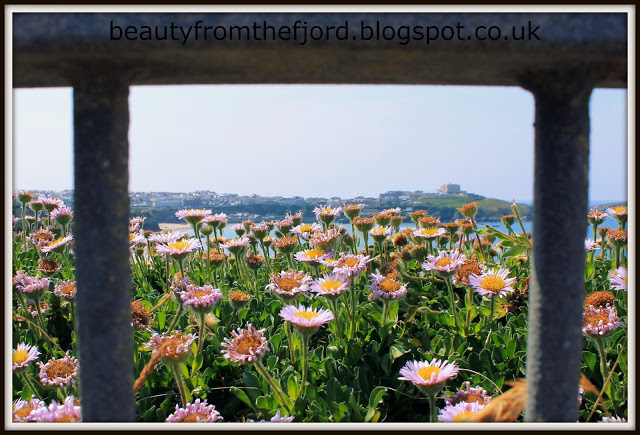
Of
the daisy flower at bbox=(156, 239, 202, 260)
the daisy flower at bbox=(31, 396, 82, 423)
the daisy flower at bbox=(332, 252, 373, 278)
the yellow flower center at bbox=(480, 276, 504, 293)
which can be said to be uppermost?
the daisy flower at bbox=(156, 239, 202, 260)

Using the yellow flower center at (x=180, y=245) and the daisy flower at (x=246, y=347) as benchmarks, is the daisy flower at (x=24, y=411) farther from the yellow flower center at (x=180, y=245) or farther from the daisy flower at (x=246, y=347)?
the yellow flower center at (x=180, y=245)

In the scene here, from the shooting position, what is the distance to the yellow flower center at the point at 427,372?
1468 mm

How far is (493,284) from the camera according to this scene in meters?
1.99

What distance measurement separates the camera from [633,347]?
2.84ft

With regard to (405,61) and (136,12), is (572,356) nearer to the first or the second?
Answer: (405,61)

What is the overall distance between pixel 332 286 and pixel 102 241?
1.24 m

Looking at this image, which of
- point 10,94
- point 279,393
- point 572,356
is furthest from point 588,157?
point 279,393

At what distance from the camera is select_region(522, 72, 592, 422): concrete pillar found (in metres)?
0.77

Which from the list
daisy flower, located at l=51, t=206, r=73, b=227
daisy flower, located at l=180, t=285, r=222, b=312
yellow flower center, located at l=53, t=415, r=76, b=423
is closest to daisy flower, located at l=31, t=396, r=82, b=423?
yellow flower center, located at l=53, t=415, r=76, b=423

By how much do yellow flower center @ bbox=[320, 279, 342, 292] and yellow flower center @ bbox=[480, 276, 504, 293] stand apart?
1.98 feet

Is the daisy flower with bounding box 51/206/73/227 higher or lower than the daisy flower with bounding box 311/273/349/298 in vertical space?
higher

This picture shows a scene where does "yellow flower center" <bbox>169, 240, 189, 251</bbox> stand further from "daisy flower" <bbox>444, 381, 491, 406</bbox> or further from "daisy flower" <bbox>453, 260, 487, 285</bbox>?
"daisy flower" <bbox>444, 381, 491, 406</bbox>

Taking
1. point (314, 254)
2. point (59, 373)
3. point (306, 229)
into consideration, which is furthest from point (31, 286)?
point (306, 229)

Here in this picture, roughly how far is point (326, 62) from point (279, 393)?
3.76ft
